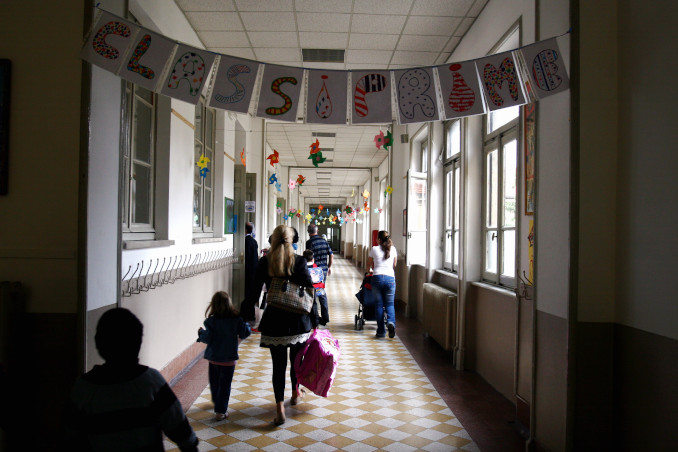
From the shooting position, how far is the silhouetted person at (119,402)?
4.47 ft

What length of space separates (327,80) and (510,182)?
210cm

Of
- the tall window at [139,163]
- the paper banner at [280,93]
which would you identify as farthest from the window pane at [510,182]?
the tall window at [139,163]

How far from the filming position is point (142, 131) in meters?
3.97

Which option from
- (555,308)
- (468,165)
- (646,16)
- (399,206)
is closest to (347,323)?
(399,206)

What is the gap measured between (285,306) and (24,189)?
1630 mm

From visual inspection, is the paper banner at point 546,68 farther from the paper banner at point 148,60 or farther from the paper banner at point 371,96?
the paper banner at point 148,60

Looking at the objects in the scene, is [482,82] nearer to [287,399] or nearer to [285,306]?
[285,306]

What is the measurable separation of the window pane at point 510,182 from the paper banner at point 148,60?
283cm

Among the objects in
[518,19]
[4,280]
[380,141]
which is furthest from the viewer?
[380,141]

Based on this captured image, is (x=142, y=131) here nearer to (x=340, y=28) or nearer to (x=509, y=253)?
(x=340, y=28)

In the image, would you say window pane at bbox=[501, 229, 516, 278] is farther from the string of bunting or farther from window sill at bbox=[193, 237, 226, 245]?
window sill at bbox=[193, 237, 226, 245]

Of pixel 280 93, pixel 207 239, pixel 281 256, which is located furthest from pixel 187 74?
pixel 207 239

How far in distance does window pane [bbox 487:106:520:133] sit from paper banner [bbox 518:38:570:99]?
143 cm

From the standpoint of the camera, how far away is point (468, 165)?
4766 mm
